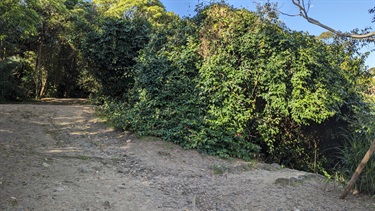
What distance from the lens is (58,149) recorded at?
212 inches

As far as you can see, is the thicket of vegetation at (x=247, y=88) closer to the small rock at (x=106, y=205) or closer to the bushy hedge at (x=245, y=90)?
the bushy hedge at (x=245, y=90)

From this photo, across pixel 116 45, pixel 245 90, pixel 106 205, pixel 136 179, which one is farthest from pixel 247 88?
pixel 116 45

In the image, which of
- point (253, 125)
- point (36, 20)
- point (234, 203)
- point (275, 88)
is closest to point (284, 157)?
point (253, 125)

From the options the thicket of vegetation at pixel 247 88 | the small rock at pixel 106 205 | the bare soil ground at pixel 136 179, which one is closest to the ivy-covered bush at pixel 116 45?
the thicket of vegetation at pixel 247 88

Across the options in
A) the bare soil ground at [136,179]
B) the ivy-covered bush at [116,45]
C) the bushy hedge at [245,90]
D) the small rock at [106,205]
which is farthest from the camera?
the ivy-covered bush at [116,45]

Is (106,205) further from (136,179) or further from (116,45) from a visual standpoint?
(116,45)

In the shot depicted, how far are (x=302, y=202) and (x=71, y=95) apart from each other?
57.3ft

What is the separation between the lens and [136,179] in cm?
436

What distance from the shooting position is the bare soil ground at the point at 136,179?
10.9ft

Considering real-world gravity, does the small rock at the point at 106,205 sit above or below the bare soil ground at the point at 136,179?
below

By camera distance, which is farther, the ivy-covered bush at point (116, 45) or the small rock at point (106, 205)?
the ivy-covered bush at point (116, 45)

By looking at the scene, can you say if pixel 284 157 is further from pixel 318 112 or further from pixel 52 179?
pixel 52 179

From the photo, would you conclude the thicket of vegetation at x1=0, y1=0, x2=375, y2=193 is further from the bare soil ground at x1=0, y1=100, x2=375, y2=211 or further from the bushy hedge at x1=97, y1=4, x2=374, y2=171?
the bare soil ground at x1=0, y1=100, x2=375, y2=211

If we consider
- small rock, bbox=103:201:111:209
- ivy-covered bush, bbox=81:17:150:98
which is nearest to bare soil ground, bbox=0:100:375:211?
small rock, bbox=103:201:111:209
